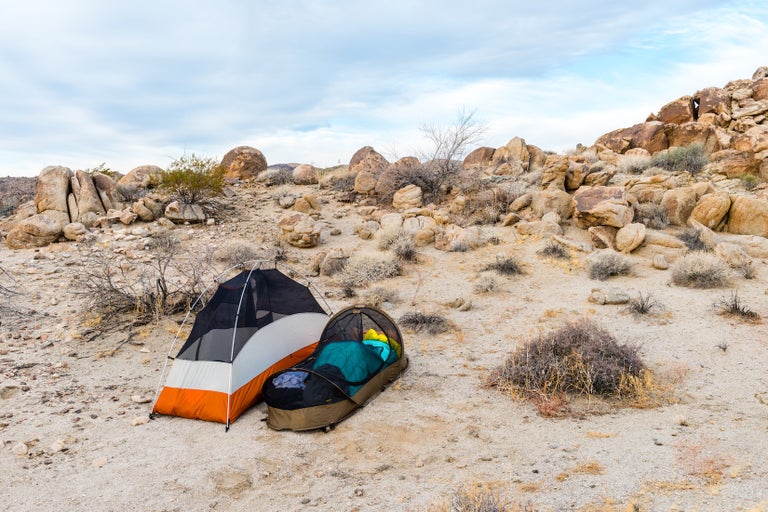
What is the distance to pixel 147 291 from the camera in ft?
27.0

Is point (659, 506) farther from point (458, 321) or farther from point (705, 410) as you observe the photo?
point (458, 321)

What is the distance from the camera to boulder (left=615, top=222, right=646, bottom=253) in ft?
34.6

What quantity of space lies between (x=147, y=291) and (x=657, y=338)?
802 cm

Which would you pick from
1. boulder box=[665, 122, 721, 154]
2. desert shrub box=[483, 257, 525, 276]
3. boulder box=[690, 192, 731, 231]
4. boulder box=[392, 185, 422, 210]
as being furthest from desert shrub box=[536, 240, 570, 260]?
boulder box=[665, 122, 721, 154]

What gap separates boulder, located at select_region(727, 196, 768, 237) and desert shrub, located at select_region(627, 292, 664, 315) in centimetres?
514

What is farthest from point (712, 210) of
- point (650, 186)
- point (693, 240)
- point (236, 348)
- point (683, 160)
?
point (236, 348)

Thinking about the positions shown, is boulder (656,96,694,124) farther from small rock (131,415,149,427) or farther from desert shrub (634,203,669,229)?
small rock (131,415,149,427)

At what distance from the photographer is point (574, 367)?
547 centimetres

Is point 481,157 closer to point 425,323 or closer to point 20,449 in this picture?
point 425,323

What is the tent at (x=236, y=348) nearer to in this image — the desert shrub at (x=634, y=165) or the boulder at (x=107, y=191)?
the boulder at (x=107, y=191)

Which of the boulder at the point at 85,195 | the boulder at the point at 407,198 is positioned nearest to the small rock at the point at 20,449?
the boulder at the point at 85,195

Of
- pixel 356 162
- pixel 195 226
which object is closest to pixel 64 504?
pixel 195 226

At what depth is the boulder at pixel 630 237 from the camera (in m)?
10.5

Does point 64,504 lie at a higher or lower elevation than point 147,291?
lower
